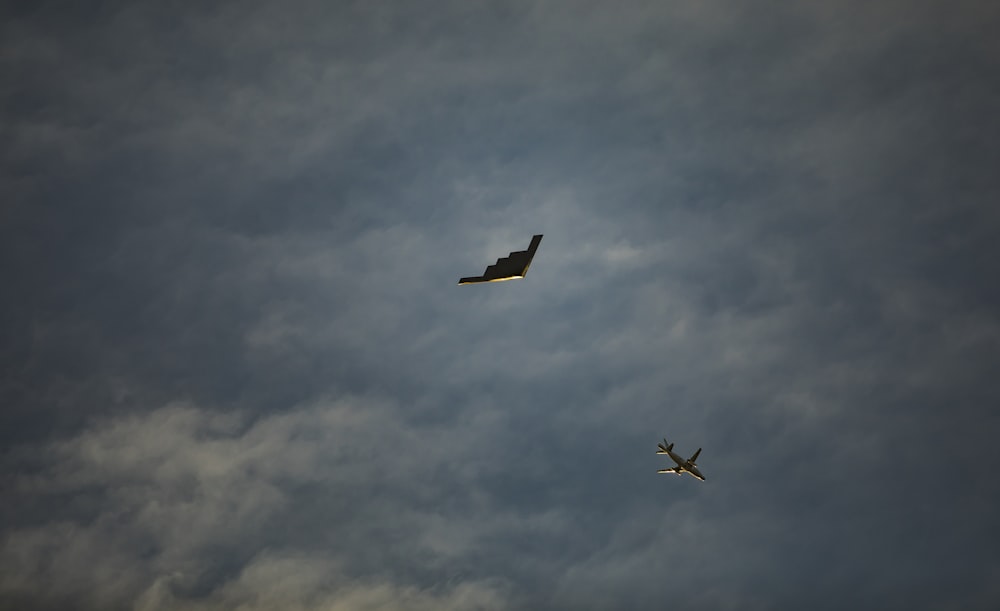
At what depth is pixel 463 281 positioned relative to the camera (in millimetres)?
52844

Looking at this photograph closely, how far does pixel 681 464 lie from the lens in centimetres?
15950

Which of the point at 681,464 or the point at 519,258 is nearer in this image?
the point at 519,258

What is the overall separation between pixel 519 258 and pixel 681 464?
389 ft

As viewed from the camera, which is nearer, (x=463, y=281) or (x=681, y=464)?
(x=463, y=281)

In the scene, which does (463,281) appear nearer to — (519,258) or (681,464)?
(519,258)

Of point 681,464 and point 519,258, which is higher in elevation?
point 681,464

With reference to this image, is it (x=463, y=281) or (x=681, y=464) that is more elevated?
(x=681, y=464)

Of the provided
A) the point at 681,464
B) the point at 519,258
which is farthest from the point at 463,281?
the point at 681,464

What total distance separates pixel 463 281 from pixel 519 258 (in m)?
4.14

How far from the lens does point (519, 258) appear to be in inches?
2020

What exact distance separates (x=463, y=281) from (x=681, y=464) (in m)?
118
